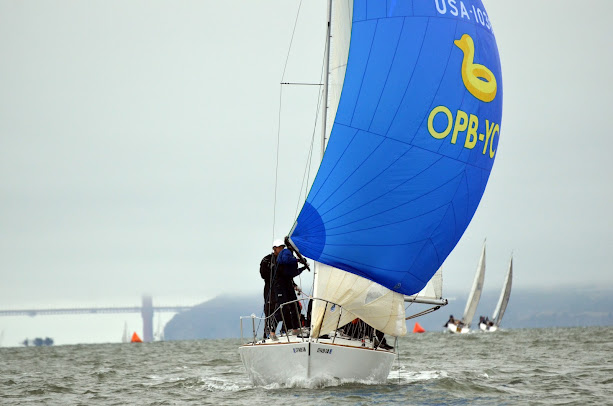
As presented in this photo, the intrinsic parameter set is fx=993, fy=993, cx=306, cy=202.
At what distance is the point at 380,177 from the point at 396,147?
516 millimetres

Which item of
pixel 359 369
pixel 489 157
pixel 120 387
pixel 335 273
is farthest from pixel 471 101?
pixel 120 387

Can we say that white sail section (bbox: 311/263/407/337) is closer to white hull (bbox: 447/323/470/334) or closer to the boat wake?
the boat wake

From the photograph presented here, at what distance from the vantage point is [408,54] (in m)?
15.1

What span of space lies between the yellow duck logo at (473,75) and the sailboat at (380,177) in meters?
0.03

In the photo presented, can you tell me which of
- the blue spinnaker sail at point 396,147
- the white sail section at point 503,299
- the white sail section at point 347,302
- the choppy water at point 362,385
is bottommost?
the choppy water at point 362,385

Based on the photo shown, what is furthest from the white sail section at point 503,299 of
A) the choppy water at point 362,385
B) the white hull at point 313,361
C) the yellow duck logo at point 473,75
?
the white hull at point 313,361

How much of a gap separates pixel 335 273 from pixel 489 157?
3424mm

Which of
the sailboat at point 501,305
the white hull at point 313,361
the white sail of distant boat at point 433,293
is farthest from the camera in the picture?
the sailboat at point 501,305

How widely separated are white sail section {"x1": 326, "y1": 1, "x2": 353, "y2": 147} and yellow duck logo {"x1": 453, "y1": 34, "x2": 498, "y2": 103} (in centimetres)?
173

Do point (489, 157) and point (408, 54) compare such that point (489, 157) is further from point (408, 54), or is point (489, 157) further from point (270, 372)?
point (270, 372)

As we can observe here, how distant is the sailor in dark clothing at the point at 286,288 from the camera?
15.6m

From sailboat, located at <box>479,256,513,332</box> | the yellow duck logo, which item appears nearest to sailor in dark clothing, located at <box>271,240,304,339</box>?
the yellow duck logo

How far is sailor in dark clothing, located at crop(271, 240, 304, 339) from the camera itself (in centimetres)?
1561

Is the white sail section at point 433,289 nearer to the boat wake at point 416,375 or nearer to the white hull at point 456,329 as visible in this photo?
the boat wake at point 416,375
